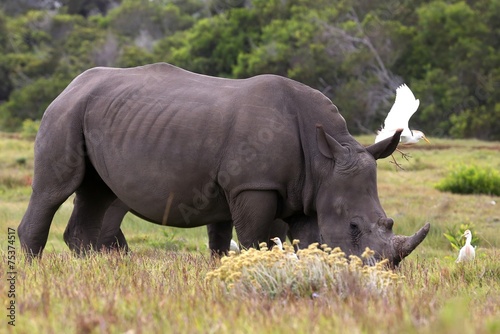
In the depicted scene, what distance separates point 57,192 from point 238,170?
1870 mm

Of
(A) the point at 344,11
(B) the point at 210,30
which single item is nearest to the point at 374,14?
(A) the point at 344,11

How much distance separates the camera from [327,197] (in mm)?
7336

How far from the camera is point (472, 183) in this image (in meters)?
17.1

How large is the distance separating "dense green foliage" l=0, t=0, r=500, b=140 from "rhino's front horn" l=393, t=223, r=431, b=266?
27835mm

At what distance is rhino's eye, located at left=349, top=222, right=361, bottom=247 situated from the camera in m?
7.08

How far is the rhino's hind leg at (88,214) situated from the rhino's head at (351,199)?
244 centimetres

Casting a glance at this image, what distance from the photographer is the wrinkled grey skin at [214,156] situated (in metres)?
7.27

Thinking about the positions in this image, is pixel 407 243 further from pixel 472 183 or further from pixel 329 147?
pixel 472 183

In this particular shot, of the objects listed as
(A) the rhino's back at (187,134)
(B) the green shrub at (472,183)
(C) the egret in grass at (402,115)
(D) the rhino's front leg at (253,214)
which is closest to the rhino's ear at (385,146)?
(C) the egret in grass at (402,115)

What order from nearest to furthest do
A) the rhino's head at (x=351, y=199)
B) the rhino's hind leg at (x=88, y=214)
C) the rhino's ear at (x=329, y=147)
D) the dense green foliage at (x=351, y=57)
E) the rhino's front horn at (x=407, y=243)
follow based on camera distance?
the rhino's front horn at (x=407, y=243) → the rhino's head at (x=351, y=199) → the rhino's ear at (x=329, y=147) → the rhino's hind leg at (x=88, y=214) → the dense green foliage at (x=351, y=57)

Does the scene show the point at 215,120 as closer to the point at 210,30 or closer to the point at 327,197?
→ the point at 327,197

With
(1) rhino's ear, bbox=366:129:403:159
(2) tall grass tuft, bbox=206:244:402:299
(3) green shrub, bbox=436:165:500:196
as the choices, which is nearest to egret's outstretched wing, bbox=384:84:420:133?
(1) rhino's ear, bbox=366:129:403:159

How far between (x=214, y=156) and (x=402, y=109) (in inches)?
60.8

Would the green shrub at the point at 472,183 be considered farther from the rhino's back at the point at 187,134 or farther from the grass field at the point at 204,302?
the rhino's back at the point at 187,134
